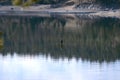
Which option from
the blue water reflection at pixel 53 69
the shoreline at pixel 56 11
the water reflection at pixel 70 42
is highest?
the blue water reflection at pixel 53 69

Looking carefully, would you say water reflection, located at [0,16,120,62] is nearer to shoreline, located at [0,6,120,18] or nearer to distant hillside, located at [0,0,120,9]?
shoreline, located at [0,6,120,18]

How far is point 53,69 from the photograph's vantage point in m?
25.0

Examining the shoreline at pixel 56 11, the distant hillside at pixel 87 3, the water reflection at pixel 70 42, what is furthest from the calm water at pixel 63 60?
the distant hillside at pixel 87 3

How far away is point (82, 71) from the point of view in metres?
24.2

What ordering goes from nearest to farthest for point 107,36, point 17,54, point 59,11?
point 17,54
point 107,36
point 59,11

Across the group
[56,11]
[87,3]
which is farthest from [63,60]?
[87,3]

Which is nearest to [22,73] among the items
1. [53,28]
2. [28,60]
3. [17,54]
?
[28,60]

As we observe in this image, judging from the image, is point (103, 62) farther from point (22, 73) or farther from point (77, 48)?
point (77, 48)

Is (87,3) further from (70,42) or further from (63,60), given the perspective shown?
(63,60)

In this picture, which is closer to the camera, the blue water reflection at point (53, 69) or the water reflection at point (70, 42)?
the blue water reflection at point (53, 69)

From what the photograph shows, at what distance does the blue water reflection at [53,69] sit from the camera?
22.3m

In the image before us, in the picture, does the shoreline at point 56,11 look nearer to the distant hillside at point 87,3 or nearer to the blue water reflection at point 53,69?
the distant hillside at point 87,3

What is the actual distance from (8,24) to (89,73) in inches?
1554

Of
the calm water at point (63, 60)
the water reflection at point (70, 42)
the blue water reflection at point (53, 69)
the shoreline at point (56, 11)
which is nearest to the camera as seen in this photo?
the blue water reflection at point (53, 69)
